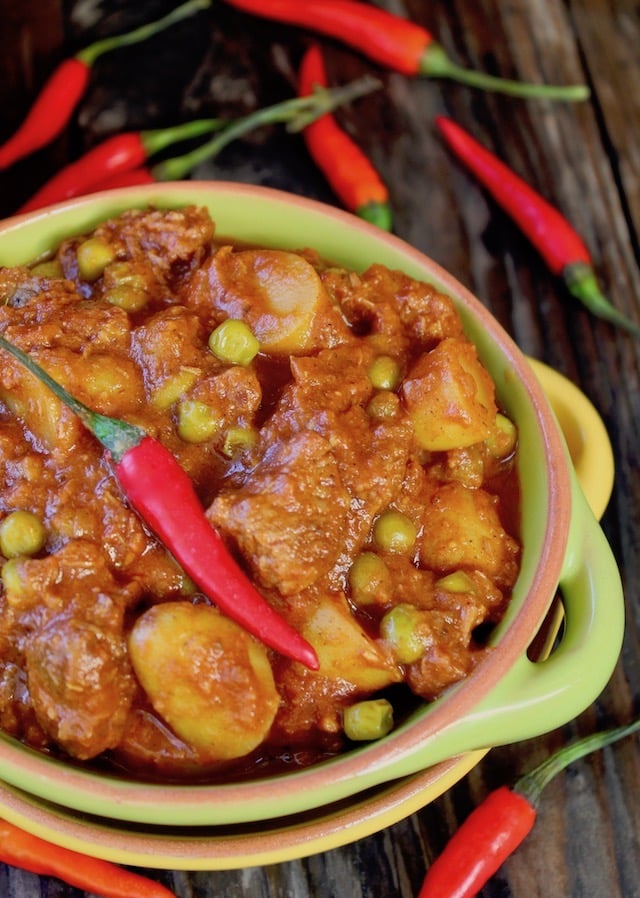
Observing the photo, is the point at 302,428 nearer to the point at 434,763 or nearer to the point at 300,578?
the point at 300,578

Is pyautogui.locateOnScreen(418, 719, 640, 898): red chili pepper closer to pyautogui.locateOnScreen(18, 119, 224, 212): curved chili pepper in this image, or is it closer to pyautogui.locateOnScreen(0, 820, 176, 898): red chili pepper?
pyautogui.locateOnScreen(0, 820, 176, 898): red chili pepper

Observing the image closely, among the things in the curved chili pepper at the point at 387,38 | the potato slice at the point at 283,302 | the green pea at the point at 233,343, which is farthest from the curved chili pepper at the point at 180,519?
the curved chili pepper at the point at 387,38

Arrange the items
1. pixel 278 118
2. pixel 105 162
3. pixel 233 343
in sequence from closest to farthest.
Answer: pixel 233 343 → pixel 105 162 → pixel 278 118

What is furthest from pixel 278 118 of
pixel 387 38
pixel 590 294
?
pixel 590 294

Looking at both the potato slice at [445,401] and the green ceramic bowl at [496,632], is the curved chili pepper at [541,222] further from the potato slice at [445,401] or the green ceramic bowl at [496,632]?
the potato slice at [445,401]

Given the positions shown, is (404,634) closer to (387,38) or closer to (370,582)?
(370,582)

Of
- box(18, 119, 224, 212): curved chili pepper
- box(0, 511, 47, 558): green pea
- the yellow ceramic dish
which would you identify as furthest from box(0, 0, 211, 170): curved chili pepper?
the yellow ceramic dish
